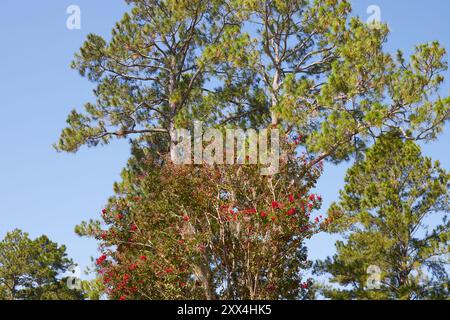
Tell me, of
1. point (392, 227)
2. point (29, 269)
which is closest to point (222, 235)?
point (392, 227)

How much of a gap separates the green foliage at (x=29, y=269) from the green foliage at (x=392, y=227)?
17.6 m

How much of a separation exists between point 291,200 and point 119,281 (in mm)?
4538

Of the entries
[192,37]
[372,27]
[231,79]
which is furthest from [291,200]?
[192,37]

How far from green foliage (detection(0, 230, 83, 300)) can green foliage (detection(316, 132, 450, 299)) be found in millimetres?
17563

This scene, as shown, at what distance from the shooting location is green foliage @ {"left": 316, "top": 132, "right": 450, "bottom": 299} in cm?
1628

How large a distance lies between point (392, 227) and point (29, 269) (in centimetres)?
2033

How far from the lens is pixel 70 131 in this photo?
17.2 metres

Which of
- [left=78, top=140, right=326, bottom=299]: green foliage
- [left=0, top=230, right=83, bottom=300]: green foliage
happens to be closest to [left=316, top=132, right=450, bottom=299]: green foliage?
[left=78, top=140, right=326, bottom=299]: green foliage

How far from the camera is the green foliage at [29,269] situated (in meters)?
30.0

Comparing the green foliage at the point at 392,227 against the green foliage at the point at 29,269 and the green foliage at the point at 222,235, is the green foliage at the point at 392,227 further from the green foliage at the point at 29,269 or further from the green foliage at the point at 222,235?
the green foliage at the point at 29,269

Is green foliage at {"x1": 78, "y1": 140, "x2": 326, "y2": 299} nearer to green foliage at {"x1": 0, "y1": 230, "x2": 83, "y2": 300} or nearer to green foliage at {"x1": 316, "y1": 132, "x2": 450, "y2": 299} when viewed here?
green foliage at {"x1": 316, "y1": 132, "x2": 450, "y2": 299}

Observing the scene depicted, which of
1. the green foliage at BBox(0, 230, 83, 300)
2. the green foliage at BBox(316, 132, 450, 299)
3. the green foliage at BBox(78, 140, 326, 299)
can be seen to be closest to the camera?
the green foliage at BBox(78, 140, 326, 299)

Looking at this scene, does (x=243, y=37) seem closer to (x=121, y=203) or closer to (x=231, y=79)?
(x=231, y=79)

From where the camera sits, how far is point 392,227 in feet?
55.1
